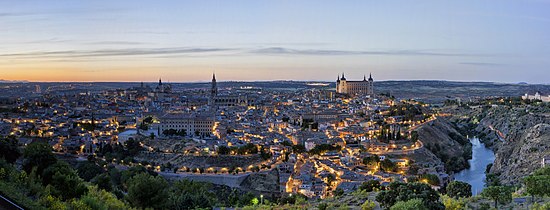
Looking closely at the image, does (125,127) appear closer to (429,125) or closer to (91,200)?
(429,125)

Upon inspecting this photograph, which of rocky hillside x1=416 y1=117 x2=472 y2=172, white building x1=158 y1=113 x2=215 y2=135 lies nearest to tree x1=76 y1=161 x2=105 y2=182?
white building x1=158 y1=113 x2=215 y2=135

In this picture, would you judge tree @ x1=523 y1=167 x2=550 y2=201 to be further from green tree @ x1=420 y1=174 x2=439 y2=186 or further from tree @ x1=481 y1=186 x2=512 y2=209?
green tree @ x1=420 y1=174 x2=439 y2=186

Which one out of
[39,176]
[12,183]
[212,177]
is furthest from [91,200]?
[212,177]

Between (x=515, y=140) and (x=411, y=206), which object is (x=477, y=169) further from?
(x=411, y=206)

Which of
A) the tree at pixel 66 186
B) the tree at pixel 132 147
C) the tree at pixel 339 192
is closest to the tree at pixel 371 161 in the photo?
the tree at pixel 339 192

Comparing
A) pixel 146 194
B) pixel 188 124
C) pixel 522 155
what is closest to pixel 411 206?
pixel 146 194

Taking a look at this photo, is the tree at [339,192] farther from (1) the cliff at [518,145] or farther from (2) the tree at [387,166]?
(1) the cliff at [518,145]
